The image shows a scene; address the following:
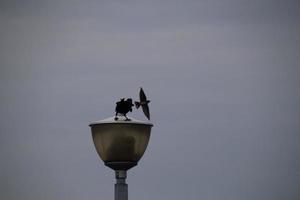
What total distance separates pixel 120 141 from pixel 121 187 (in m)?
0.59

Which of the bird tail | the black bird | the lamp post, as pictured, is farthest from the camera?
the bird tail

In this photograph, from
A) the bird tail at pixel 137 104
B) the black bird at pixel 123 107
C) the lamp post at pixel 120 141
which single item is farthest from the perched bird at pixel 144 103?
the lamp post at pixel 120 141

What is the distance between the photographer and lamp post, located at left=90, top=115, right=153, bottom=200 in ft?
14.3

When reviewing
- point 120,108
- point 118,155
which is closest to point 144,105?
point 120,108

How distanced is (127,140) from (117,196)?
26.8 inches

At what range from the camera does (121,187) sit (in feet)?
15.2

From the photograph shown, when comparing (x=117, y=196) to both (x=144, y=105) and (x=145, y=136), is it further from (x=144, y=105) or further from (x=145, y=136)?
(x=144, y=105)

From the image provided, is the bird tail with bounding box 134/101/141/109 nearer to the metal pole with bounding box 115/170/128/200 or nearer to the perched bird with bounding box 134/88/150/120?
the perched bird with bounding box 134/88/150/120

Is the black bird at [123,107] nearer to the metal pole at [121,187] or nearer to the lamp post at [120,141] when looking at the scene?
the lamp post at [120,141]

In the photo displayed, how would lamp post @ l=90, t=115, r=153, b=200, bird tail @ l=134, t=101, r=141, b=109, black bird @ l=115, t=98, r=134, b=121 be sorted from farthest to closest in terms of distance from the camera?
1. bird tail @ l=134, t=101, r=141, b=109
2. black bird @ l=115, t=98, r=134, b=121
3. lamp post @ l=90, t=115, r=153, b=200

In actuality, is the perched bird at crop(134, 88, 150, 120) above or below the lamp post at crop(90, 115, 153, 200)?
above

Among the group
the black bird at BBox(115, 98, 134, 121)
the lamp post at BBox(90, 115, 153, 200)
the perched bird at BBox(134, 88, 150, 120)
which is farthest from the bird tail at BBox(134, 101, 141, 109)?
the lamp post at BBox(90, 115, 153, 200)

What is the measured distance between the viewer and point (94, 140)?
457 centimetres

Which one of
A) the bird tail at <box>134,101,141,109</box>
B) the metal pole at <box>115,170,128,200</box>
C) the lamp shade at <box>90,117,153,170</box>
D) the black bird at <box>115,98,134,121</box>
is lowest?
the metal pole at <box>115,170,128,200</box>
